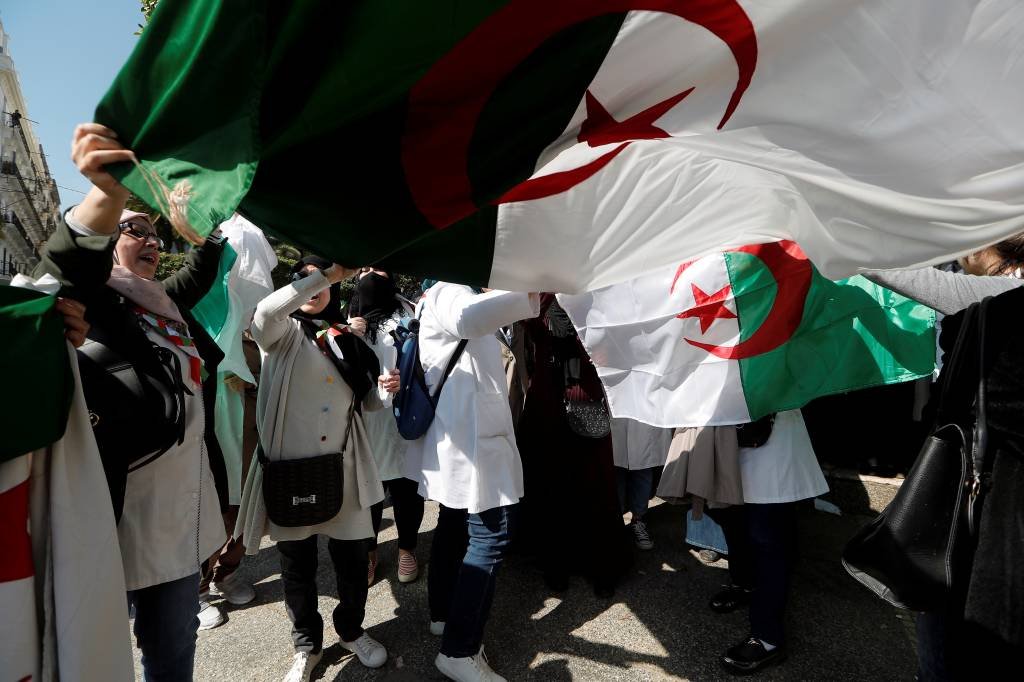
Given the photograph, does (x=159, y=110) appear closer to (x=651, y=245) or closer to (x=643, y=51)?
(x=643, y=51)

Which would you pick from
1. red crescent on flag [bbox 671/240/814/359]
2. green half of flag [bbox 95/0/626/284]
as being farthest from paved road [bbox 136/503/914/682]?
green half of flag [bbox 95/0/626/284]

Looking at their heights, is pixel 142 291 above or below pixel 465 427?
above

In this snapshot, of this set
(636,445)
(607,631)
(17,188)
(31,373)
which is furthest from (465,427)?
(17,188)

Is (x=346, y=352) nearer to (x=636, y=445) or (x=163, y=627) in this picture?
(x=163, y=627)

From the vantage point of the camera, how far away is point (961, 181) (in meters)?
1.43

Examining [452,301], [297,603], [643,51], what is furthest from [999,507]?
[297,603]

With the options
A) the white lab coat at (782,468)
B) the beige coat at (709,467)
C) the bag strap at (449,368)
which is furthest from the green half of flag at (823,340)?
the bag strap at (449,368)

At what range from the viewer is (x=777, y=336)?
2.40 metres

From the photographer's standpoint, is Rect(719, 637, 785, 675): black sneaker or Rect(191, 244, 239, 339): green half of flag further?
Rect(191, 244, 239, 339): green half of flag

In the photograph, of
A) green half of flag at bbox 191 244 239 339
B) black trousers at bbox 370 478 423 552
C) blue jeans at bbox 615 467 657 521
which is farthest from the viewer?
blue jeans at bbox 615 467 657 521

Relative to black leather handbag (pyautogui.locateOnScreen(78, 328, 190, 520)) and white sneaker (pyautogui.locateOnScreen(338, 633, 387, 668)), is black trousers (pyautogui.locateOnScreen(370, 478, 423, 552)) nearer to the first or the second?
white sneaker (pyautogui.locateOnScreen(338, 633, 387, 668))

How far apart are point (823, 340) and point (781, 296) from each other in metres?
0.27

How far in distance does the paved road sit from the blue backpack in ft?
3.75

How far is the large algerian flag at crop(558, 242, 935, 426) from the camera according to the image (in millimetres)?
2381
